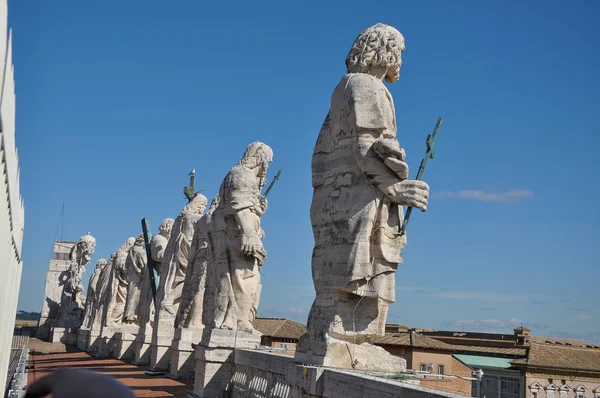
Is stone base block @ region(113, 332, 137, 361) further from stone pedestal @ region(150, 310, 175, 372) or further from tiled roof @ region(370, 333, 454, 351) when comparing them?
tiled roof @ region(370, 333, 454, 351)

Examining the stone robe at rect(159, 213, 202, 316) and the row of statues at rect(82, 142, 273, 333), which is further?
the stone robe at rect(159, 213, 202, 316)

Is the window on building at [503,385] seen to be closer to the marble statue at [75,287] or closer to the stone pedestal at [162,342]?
the stone pedestal at [162,342]

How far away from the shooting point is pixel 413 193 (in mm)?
6961

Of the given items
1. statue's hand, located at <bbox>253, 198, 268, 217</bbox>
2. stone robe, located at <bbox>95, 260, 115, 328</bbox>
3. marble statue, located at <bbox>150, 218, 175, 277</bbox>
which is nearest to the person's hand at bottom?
statue's hand, located at <bbox>253, 198, 268, 217</bbox>

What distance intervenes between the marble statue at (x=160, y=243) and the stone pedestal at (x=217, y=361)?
8.14 meters

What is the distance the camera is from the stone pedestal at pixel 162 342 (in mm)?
15086

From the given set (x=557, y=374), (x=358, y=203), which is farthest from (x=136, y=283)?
(x=358, y=203)

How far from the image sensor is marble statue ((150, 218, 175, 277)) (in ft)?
61.8

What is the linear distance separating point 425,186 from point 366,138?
2.61 feet

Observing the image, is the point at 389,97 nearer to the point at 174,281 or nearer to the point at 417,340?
the point at 174,281

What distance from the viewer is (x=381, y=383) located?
18.2 feet

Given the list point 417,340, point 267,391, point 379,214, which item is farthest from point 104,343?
point 379,214

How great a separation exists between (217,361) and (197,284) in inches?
130

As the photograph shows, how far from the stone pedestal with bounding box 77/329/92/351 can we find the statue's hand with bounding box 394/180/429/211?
21339 mm
